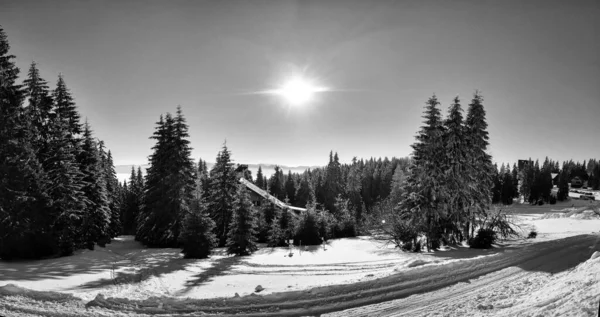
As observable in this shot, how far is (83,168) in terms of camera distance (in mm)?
25344

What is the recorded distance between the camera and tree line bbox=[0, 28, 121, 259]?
1653 cm

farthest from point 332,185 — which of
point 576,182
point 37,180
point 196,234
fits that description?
point 576,182

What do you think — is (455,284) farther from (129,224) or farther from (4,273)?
(129,224)

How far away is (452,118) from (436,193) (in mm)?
6236

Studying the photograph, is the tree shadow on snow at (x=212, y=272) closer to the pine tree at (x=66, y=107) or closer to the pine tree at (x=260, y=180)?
the pine tree at (x=66, y=107)

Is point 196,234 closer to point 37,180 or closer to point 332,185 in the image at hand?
point 37,180

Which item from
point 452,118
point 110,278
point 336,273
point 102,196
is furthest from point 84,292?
point 452,118

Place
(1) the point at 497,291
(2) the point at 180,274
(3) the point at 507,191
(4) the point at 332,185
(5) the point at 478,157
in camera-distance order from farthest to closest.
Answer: (3) the point at 507,191 < (4) the point at 332,185 < (5) the point at 478,157 < (2) the point at 180,274 < (1) the point at 497,291

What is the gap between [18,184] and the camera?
16.7m

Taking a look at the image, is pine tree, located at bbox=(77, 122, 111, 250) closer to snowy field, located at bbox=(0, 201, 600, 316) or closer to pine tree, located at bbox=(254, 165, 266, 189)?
snowy field, located at bbox=(0, 201, 600, 316)

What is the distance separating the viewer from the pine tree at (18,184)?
1633 centimetres

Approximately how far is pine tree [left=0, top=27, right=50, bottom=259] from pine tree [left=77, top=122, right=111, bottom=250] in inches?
191

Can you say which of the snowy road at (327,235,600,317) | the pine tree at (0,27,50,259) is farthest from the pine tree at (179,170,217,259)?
the snowy road at (327,235,600,317)

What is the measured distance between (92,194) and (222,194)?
1155 cm
